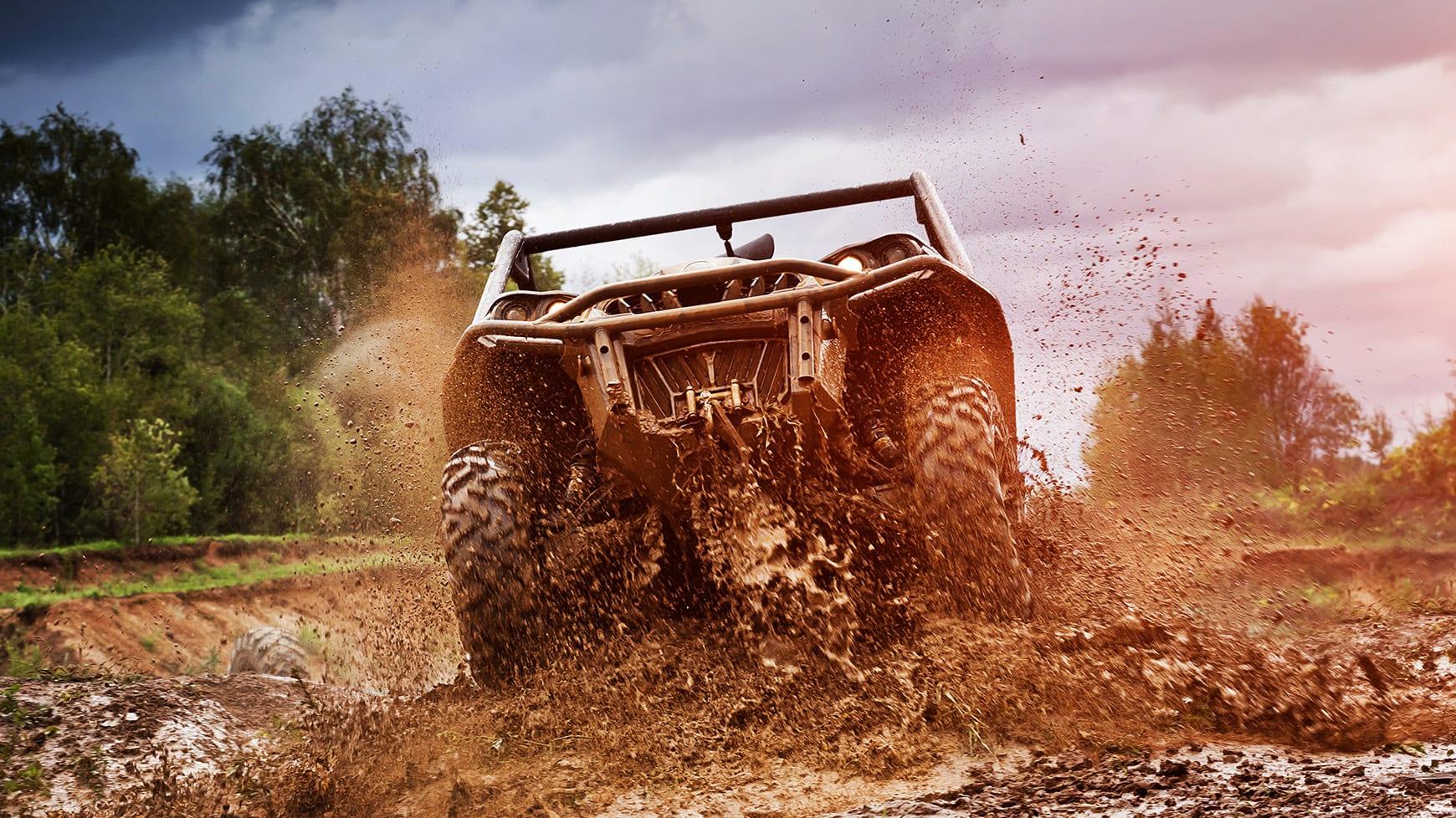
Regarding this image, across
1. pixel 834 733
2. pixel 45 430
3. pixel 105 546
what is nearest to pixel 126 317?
pixel 45 430

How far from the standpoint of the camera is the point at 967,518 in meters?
4.53

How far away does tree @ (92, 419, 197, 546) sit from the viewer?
2298 centimetres

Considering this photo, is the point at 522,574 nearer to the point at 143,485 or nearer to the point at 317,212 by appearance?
the point at 143,485

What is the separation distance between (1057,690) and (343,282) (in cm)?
3031

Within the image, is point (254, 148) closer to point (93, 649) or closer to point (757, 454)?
point (93, 649)

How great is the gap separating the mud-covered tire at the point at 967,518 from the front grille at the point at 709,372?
0.62 metres

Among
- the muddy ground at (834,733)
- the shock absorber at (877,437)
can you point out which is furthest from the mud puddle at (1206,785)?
the shock absorber at (877,437)

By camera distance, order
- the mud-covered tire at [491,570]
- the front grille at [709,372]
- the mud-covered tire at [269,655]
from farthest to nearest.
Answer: the mud-covered tire at [269,655]
the mud-covered tire at [491,570]
the front grille at [709,372]

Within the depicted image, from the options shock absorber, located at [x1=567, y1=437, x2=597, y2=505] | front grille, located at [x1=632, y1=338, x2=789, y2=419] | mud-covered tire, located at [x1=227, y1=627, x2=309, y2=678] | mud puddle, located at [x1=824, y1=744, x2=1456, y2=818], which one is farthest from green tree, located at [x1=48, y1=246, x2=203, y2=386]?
mud puddle, located at [x1=824, y1=744, x2=1456, y2=818]

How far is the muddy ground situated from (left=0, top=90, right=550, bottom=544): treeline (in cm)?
1737

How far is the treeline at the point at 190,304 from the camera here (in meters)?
23.9

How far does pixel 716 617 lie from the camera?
472 centimetres

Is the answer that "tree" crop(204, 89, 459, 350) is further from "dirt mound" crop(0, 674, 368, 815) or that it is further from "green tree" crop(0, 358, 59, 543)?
"dirt mound" crop(0, 674, 368, 815)

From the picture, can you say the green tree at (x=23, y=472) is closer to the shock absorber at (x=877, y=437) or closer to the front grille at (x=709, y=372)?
the front grille at (x=709, y=372)
